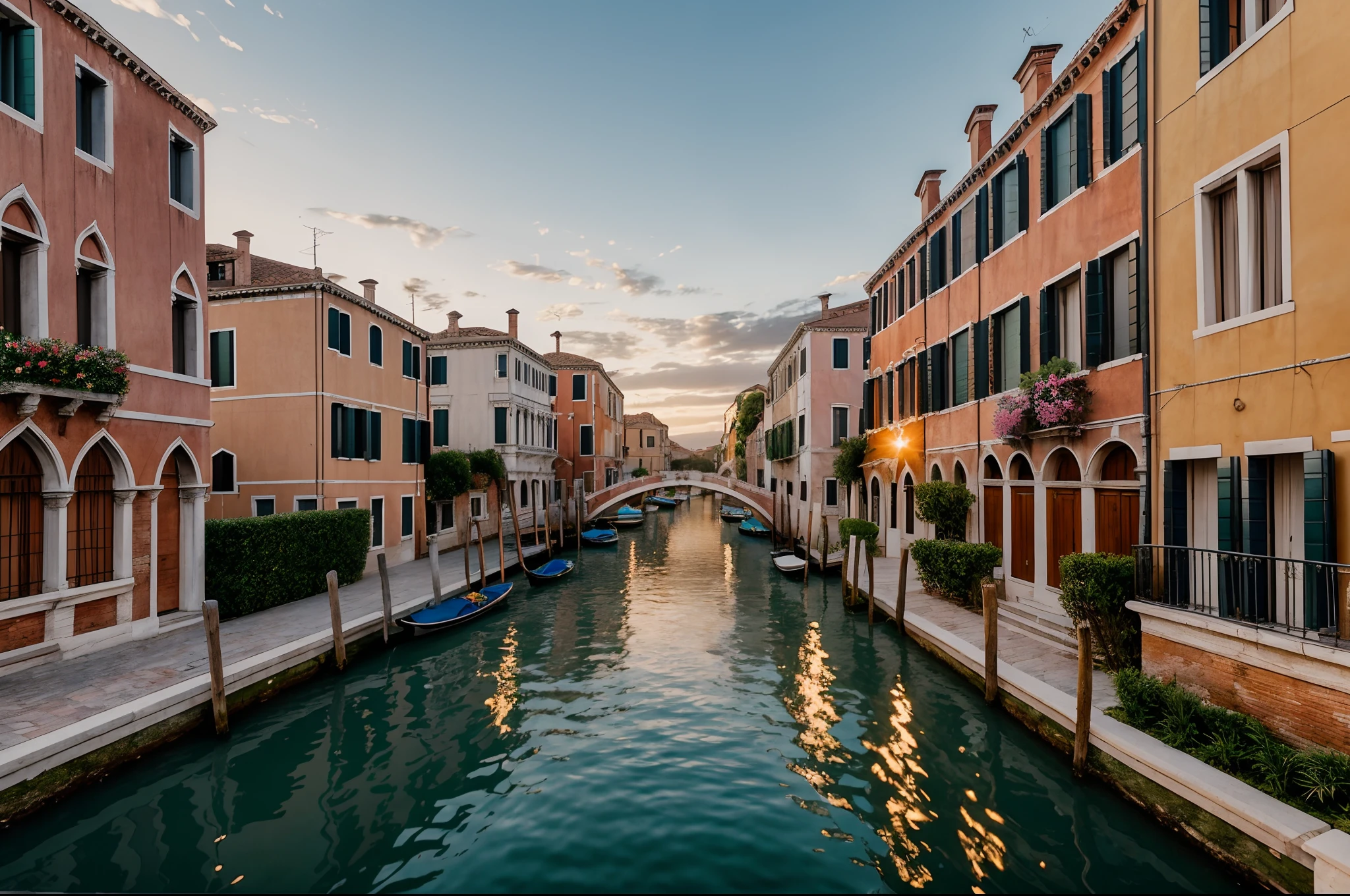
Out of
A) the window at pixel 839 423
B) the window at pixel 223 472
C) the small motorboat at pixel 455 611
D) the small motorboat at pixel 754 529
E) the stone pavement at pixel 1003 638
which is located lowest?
the small motorboat at pixel 754 529

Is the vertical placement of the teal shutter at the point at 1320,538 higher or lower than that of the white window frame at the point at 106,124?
lower

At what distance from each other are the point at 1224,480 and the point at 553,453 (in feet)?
107

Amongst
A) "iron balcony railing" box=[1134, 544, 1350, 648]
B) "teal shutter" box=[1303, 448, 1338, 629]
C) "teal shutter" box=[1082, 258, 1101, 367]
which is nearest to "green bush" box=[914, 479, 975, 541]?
"teal shutter" box=[1082, 258, 1101, 367]

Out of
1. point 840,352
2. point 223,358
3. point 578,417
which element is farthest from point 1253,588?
point 578,417

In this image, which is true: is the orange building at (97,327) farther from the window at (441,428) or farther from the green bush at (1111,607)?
the window at (441,428)

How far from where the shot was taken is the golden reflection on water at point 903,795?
5910 millimetres

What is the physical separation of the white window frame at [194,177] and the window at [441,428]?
18.5m

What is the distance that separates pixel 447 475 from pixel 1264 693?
2288cm

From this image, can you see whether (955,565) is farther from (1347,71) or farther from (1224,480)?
(1347,71)

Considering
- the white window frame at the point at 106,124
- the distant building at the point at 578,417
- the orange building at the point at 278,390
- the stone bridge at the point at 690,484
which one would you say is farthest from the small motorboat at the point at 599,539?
the white window frame at the point at 106,124

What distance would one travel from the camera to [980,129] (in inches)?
591

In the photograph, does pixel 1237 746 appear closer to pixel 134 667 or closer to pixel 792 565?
pixel 134 667

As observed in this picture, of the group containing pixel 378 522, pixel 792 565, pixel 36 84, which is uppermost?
pixel 36 84

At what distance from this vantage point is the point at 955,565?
44.5ft
